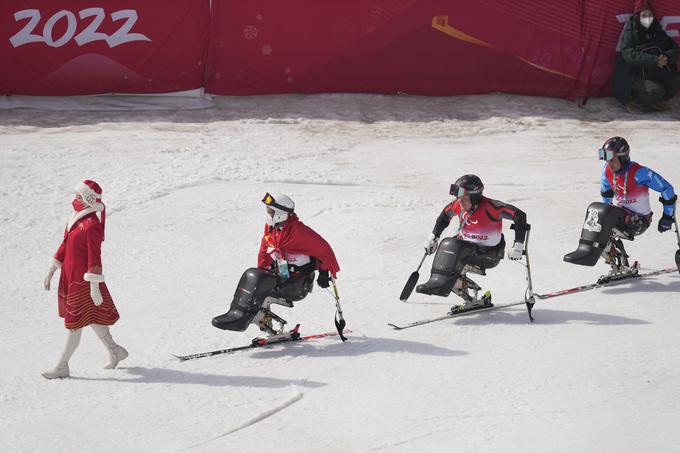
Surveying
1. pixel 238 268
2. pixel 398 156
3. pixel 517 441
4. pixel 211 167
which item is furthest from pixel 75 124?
pixel 517 441

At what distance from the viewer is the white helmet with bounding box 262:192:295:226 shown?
1001cm

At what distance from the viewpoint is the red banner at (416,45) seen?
19578 millimetres

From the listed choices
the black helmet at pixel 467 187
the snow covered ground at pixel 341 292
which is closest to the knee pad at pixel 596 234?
the snow covered ground at pixel 341 292

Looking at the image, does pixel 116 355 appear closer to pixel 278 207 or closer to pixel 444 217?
pixel 278 207

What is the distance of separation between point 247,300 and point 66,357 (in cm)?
181

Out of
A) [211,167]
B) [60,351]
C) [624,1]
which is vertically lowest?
[60,351]

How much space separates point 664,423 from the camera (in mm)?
8266

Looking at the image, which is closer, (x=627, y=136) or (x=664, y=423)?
(x=664, y=423)

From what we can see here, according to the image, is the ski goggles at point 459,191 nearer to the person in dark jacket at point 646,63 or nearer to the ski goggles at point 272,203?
the ski goggles at point 272,203

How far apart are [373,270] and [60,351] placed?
3961 mm

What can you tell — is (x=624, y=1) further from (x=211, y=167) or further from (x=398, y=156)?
(x=211, y=167)

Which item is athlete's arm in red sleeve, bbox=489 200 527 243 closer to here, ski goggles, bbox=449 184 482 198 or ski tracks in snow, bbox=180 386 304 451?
ski goggles, bbox=449 184 482 198

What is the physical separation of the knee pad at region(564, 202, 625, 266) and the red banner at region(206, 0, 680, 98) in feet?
28.6

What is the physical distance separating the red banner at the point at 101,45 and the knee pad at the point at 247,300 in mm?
10315
